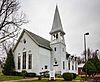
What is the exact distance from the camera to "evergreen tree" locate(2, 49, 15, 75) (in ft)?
139

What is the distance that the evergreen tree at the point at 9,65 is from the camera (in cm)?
4234

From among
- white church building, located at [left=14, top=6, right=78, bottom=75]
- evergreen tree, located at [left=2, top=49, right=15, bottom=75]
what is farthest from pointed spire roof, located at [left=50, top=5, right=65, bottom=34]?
evergreen tree, located at [left=2, top=49, right=15, bottom=75]

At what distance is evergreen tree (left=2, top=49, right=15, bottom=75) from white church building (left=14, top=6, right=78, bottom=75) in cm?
174

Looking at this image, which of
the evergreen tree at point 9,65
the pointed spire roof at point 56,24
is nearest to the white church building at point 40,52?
the pointed spire roof at point 56,24

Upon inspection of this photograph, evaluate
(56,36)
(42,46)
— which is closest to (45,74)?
(42,46)

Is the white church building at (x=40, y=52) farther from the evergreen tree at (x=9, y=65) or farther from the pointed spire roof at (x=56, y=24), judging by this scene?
the evergreen tree at (x=9, y=65)

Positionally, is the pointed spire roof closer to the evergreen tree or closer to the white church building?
the white church building

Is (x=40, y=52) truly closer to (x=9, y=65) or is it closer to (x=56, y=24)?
(x=9, y=65)

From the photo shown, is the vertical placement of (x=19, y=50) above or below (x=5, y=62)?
above

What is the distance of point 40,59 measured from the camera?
42.2m

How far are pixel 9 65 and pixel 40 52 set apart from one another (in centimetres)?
790

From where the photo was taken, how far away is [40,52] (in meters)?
42.8

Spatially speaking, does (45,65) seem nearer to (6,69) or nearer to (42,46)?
(42,46)

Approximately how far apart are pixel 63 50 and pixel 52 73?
20.7 metres
